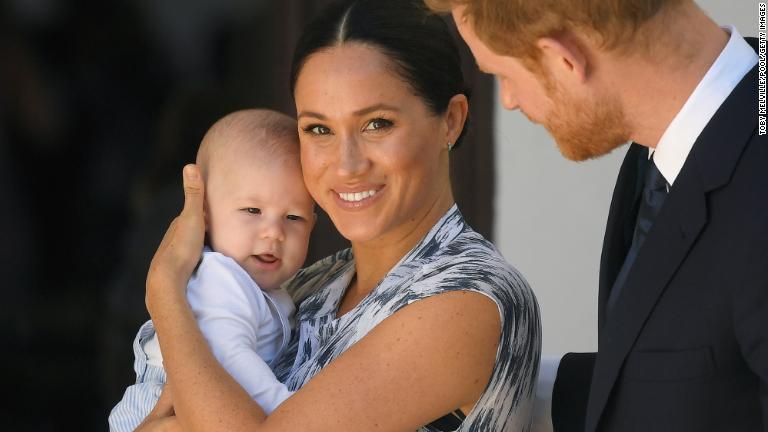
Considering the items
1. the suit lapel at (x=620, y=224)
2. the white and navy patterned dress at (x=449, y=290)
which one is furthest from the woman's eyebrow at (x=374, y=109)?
the suit lapel at (x=620, y=224)

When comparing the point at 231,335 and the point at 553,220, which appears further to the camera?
the point at 553,220

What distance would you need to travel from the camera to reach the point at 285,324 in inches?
104

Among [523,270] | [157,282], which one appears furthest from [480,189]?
[157,282]

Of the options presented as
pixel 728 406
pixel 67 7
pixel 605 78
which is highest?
pixel 67 7

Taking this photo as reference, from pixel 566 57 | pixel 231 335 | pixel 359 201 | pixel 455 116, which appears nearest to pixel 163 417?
pixel 231 335

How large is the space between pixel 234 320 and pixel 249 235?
224 millimetres

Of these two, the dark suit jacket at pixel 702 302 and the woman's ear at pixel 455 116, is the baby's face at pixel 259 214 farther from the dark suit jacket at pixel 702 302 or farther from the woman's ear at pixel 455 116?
the dark suit jacket at pixel 702 302

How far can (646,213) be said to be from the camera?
2.06 m

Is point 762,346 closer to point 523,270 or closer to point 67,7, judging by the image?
point 523,270

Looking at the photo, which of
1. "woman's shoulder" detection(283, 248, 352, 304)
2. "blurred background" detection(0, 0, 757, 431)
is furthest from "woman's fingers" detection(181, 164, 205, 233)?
"blurred background" detection(0, 0, 757, 431)

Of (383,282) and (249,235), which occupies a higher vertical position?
(249,235)

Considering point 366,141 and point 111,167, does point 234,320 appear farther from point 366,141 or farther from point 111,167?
point 111,167

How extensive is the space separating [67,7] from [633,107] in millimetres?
2772

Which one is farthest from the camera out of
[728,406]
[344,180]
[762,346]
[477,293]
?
[344,180]
